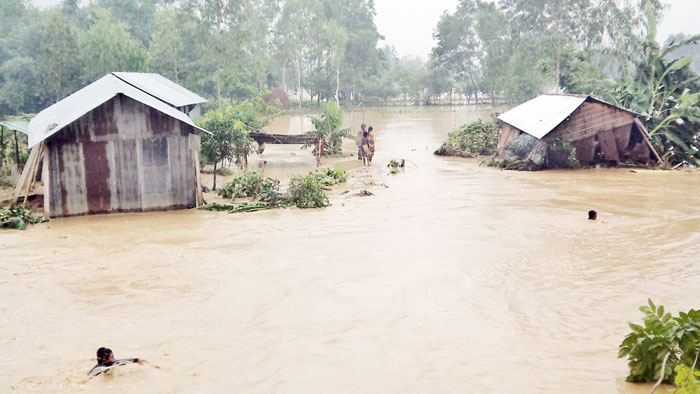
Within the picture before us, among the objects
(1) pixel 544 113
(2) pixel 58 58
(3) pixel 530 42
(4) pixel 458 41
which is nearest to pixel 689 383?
(1) pixel 544 113

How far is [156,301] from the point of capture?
7.01 meters

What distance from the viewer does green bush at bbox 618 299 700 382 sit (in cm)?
422

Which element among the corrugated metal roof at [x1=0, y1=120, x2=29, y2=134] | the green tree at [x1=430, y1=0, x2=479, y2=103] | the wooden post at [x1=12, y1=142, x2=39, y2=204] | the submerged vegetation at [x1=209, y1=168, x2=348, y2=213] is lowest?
the submerged vegetation at [x1=209, y1=168, x2=348, y2=213]

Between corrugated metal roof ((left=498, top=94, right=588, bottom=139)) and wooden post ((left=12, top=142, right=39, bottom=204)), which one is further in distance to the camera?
corrugated metal roof ((left=498, top=94, right=588, bottom=139))

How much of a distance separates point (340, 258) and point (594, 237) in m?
4.50

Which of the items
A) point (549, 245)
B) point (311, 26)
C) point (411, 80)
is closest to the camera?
point (549, 245)

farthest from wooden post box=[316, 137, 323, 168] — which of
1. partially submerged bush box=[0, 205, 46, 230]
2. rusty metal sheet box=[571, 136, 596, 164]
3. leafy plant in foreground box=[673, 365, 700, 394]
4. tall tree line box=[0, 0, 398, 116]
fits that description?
leafy plant in foreground box=[673, 365, 700, 394]

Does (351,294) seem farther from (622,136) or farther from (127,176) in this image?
(622,136)

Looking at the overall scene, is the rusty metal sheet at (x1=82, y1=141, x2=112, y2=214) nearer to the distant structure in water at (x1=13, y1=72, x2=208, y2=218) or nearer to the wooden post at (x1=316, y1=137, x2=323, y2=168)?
the distant structure in water at (x1=13, y1=72, x2=208, y2=218)

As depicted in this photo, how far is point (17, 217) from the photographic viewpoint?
10797 millimetres

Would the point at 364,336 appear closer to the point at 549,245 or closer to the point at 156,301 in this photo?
the point at 156,301

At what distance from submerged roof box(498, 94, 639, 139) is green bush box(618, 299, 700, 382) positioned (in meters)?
12.3

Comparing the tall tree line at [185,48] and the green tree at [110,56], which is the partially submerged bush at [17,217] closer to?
the tall tree line at [185,48]

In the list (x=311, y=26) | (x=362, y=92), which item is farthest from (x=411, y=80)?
(x=311, y=26)
